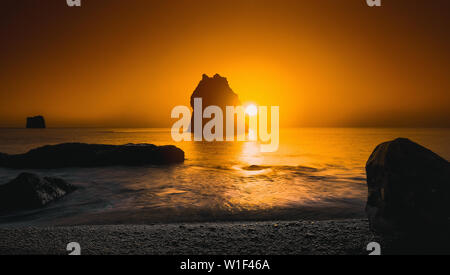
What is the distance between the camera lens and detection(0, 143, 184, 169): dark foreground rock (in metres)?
14.5

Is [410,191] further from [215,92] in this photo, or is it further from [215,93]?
[215,92]

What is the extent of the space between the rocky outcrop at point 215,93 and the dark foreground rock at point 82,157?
4724 inches

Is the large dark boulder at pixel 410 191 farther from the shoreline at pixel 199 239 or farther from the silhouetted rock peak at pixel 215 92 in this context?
the silhouetted rock peak at pixel 215 92

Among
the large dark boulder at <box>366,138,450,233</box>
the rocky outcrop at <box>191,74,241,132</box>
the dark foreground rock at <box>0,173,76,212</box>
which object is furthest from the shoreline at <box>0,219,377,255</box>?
the rocky outcrop at <box>191,74,241,132</box>

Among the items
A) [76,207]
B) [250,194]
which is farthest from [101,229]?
[250,194]

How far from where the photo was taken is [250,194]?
8398 mm

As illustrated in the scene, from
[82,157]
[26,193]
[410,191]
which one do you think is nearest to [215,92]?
[82,157]

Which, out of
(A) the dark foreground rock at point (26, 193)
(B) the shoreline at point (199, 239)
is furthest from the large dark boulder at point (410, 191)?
(A) the dark foreground rock at point (26, 193)

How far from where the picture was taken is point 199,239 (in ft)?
13.2

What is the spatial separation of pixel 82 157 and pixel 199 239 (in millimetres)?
13909

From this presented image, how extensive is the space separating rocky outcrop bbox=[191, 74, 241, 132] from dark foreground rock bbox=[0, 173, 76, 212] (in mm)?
129117

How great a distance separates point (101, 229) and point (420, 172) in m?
5.77

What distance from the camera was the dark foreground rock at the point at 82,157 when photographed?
1453 cm
